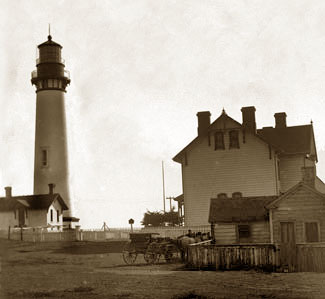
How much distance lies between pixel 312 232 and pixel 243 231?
12.3ft

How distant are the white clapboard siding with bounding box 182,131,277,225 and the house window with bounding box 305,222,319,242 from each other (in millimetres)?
10758

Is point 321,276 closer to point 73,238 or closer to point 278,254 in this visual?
point 278,254

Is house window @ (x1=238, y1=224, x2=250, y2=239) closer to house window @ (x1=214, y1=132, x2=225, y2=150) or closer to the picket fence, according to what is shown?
house window @ (x1=214, y1=132, x2=225, y2=150)

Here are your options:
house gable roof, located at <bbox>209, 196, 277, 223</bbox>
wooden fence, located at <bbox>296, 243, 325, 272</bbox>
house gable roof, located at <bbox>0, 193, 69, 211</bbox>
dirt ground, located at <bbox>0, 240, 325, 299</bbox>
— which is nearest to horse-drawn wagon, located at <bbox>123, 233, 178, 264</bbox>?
dirt ground, located at <bbox>0, 240, 325, 299</bbox>

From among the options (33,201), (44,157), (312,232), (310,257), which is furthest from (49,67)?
(310,257)

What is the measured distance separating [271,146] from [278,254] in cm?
1741

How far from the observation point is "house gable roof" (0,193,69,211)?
52000 millimetres

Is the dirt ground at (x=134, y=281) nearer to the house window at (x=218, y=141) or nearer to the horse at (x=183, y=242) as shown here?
the horse at (x=183, y=242)

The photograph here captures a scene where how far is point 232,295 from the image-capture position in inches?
653

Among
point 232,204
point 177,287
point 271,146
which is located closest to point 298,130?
point 271,146

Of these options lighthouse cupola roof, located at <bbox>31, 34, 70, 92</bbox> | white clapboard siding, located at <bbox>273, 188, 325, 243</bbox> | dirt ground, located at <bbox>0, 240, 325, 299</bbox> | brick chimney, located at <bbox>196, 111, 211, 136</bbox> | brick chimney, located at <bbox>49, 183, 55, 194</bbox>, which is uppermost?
lighthouse cupola roof, located at <bbox>31, 34, 70, 92</bbox>

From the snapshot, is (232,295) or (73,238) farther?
(73,238)

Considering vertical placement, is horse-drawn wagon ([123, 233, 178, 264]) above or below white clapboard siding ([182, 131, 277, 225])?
below

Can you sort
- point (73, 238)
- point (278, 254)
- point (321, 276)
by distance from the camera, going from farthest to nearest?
point (73, 238) → point (278, 254) → point (321, 276)
